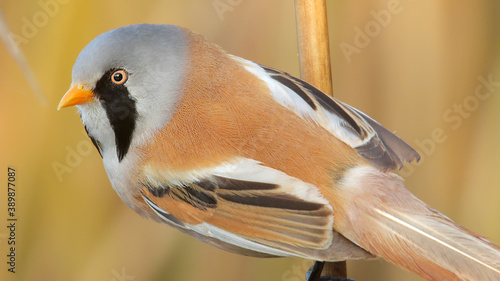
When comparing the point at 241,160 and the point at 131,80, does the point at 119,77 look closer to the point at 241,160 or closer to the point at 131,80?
the point at 131,80

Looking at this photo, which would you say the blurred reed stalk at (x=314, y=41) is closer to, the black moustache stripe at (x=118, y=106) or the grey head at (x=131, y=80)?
the grey head at (x=131, y=80)

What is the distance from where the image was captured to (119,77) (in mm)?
1390

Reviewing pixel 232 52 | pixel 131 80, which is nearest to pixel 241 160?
pixel 131 80

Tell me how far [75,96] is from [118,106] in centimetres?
11

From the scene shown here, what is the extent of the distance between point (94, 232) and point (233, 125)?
0.81m

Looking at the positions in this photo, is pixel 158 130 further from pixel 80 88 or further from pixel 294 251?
pixel 294 251

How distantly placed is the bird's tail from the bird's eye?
60cm

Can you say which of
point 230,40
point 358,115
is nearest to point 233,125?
point 358,115

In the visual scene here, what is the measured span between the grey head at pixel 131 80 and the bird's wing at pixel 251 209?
0.47 feet

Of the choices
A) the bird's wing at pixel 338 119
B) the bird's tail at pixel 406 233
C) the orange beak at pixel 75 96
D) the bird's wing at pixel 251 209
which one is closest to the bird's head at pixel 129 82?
the orange beak at pixel 75 96

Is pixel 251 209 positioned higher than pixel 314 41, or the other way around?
pixel 314 41

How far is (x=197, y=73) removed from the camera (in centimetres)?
153

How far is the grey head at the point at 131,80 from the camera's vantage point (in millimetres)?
1371

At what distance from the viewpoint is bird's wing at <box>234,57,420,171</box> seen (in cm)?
156
